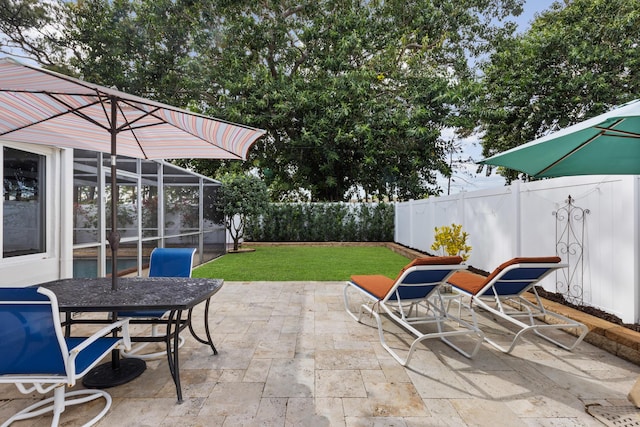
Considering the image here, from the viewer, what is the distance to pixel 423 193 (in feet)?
54.4

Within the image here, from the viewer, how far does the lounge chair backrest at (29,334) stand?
1795mm

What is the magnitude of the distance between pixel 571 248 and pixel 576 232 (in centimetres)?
24

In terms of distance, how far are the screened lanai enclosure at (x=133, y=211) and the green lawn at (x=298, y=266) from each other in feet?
3.39

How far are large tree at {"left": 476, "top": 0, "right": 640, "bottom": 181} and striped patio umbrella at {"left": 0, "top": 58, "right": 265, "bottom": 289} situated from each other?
14.0 meters

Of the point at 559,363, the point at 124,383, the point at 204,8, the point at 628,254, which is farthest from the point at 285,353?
the point at 204,8

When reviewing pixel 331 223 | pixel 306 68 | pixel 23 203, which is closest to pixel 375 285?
pixel 23 203

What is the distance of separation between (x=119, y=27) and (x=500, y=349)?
17079mm

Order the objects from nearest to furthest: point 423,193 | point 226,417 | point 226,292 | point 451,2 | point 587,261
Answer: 1. point 226,417
2. point 587,261
3. point 226,292
4. point 451,2
5. point 423,193

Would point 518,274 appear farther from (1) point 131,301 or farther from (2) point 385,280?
(1) point 131,301

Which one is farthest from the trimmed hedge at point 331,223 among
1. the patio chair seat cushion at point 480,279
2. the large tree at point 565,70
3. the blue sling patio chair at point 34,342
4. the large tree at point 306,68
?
the blue sling patio chair at point 34,342

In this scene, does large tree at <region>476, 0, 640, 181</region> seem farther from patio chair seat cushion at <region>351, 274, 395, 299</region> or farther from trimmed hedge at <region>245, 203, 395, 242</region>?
patio chair seat cushion at <region>351, 274, 395, 299</region>

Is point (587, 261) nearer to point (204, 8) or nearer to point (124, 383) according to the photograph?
point (124, 383)

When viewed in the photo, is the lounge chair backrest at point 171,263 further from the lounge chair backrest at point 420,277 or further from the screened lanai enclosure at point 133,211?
the lounge chair backrest at point 420,277

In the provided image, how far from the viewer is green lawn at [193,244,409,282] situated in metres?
7.32
